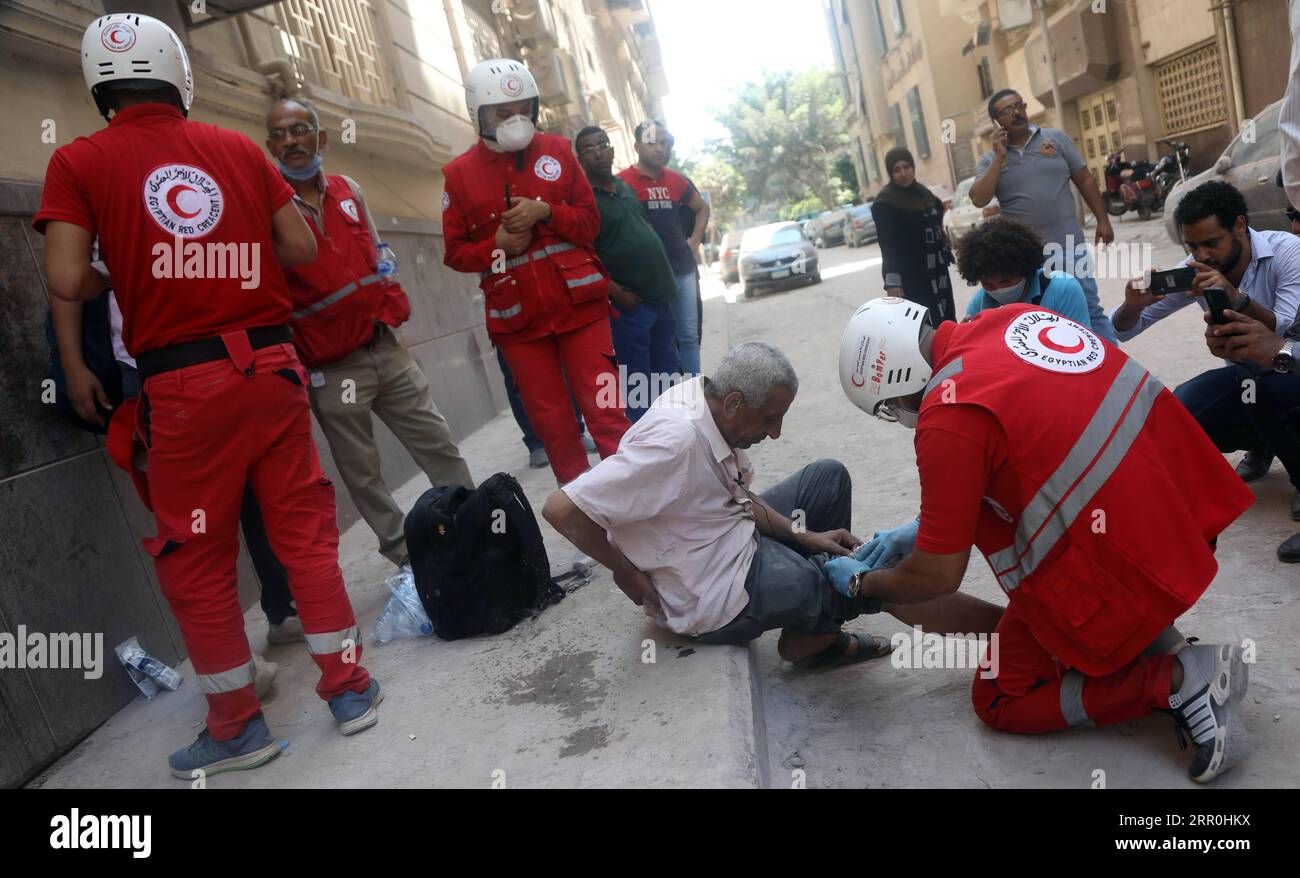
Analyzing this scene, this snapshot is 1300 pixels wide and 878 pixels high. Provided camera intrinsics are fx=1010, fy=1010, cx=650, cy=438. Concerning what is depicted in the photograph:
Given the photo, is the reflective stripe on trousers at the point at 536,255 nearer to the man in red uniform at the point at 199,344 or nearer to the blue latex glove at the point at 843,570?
the man in red uniform at the point at 199,344

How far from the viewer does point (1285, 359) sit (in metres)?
3.20

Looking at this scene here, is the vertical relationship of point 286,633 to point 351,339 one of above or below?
below

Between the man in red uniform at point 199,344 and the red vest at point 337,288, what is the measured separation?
3.13 feet

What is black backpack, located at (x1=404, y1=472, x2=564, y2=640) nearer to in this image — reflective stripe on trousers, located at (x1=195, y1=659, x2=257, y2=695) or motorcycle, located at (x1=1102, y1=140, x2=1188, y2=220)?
reflective stripe on trousers, located at (x1=195, y1=659, x2=257, y2=695)

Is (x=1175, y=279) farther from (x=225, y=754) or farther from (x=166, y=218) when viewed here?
(x=225, y=754)

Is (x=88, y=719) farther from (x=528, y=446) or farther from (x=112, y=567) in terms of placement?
(x=528, y=446)

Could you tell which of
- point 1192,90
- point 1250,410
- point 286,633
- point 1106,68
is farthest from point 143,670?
point 1106,68

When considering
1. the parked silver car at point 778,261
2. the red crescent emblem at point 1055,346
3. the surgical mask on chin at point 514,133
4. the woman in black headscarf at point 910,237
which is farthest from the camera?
the parked silver car at point 778,261

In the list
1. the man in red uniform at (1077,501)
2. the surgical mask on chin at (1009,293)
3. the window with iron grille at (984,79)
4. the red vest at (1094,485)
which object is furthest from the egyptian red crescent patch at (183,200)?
the window with iron grille at (984,79)

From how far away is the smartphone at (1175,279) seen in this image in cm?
342

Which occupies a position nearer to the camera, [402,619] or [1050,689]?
[1050,689]

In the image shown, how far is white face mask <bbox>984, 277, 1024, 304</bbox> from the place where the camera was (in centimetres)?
408

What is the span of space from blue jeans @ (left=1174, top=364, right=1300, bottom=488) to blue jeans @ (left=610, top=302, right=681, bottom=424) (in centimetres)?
257

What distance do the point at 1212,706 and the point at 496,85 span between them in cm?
321
